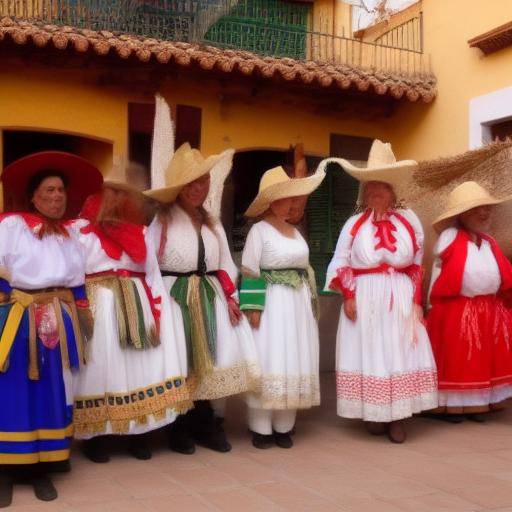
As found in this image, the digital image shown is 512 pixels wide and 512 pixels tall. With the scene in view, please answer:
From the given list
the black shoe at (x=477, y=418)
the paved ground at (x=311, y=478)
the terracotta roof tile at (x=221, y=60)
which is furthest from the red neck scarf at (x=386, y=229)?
the terracotta roof tile at (x=221, y=60)

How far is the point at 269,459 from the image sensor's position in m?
4.93

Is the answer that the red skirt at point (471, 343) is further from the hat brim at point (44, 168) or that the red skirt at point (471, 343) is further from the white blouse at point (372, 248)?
the hat brim at point (44, 168)

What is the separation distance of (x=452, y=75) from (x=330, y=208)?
6.25 feet

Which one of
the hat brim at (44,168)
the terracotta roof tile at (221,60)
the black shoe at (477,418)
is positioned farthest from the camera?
the terracotta roof tile at (221,60)

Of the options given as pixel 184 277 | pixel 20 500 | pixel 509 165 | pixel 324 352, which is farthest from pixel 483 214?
pixel 20 500

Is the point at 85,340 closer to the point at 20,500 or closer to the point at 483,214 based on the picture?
the point at 20,500

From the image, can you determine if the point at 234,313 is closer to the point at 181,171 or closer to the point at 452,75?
the point at 181,171

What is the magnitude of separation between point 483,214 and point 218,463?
9.37ft

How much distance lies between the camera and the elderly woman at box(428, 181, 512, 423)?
5.97 metres

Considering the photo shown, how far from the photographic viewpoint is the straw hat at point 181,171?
4902 millimetres

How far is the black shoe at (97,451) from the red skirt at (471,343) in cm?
269

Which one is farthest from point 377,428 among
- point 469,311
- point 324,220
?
point 324,220

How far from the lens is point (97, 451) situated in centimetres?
478

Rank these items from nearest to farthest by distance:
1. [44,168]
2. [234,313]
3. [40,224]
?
1. [40,224]
2. [44,168]
3. [234,313]
